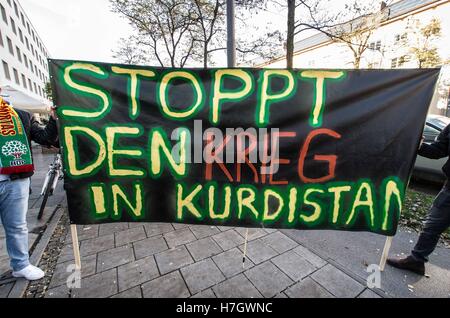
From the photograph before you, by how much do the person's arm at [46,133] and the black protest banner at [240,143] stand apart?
24cm

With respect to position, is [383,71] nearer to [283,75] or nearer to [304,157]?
[283,75]

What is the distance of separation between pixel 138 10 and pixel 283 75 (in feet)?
39.3

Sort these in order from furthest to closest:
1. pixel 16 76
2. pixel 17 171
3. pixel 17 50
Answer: pixel 17 50
pixel 16 76
pixel 17 171

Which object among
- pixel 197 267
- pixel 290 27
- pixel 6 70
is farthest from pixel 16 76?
pixel 197 267

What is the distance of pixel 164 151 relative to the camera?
2.24 m

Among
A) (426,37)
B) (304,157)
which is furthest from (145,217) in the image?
(426,37)

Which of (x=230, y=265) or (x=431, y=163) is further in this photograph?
(x=431, y=163)

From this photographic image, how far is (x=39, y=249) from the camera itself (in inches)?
114

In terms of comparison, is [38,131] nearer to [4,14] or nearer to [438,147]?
[438,147]

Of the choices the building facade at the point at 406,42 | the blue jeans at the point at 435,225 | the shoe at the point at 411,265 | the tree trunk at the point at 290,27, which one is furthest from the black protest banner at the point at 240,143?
the building facade at the point at 406,42

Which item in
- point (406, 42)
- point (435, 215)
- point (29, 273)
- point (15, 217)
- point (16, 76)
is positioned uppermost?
point (16, 76)

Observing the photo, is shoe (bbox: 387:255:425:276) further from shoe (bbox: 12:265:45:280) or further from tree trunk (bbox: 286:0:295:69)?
tree trunk (bbox: 286:0:295:69)

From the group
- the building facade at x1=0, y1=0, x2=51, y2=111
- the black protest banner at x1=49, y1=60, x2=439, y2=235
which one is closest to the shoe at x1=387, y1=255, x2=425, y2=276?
the black protest banner at x1=49, y1=60, x2=439, y2=235

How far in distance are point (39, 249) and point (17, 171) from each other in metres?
1.43
